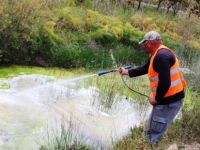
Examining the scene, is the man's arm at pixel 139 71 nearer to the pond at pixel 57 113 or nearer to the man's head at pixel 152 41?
the man's head at pixel 152 41

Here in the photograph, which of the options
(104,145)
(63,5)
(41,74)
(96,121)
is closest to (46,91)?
(41,74)

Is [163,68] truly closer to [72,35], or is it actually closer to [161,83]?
[161,83]

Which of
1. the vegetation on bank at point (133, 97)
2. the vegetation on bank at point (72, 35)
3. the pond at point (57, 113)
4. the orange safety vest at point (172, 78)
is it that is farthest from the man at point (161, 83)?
the vegetation on bank at point (72, 35)

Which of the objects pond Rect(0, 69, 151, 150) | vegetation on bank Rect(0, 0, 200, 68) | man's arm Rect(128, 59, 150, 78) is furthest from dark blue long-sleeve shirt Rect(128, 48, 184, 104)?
vegetation on bank Rect(0, 0, 200, 68)

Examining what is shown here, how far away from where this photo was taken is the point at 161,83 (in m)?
5.98

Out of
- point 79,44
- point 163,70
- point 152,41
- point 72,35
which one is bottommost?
point 79,44

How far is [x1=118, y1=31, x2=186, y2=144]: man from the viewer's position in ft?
19.5

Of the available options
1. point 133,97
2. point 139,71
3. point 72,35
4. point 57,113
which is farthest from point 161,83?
point 72,35

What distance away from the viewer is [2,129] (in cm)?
773

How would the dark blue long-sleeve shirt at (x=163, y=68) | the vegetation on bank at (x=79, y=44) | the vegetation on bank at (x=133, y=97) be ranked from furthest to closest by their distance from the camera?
the vegetation on bank at (x=79, y=44) → the vegetation on bank at (x=133, y=97) → the dark blue long-sleeve shirt at (x=163, y=68)

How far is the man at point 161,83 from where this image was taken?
594 cm

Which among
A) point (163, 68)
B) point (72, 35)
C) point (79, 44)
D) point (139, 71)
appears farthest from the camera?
point (72, 35)

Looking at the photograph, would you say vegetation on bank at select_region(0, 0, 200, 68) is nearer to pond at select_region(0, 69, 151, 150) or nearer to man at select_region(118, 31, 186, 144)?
pond at select_region(0, 69, 151, 150)

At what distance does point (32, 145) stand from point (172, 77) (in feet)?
8.22
